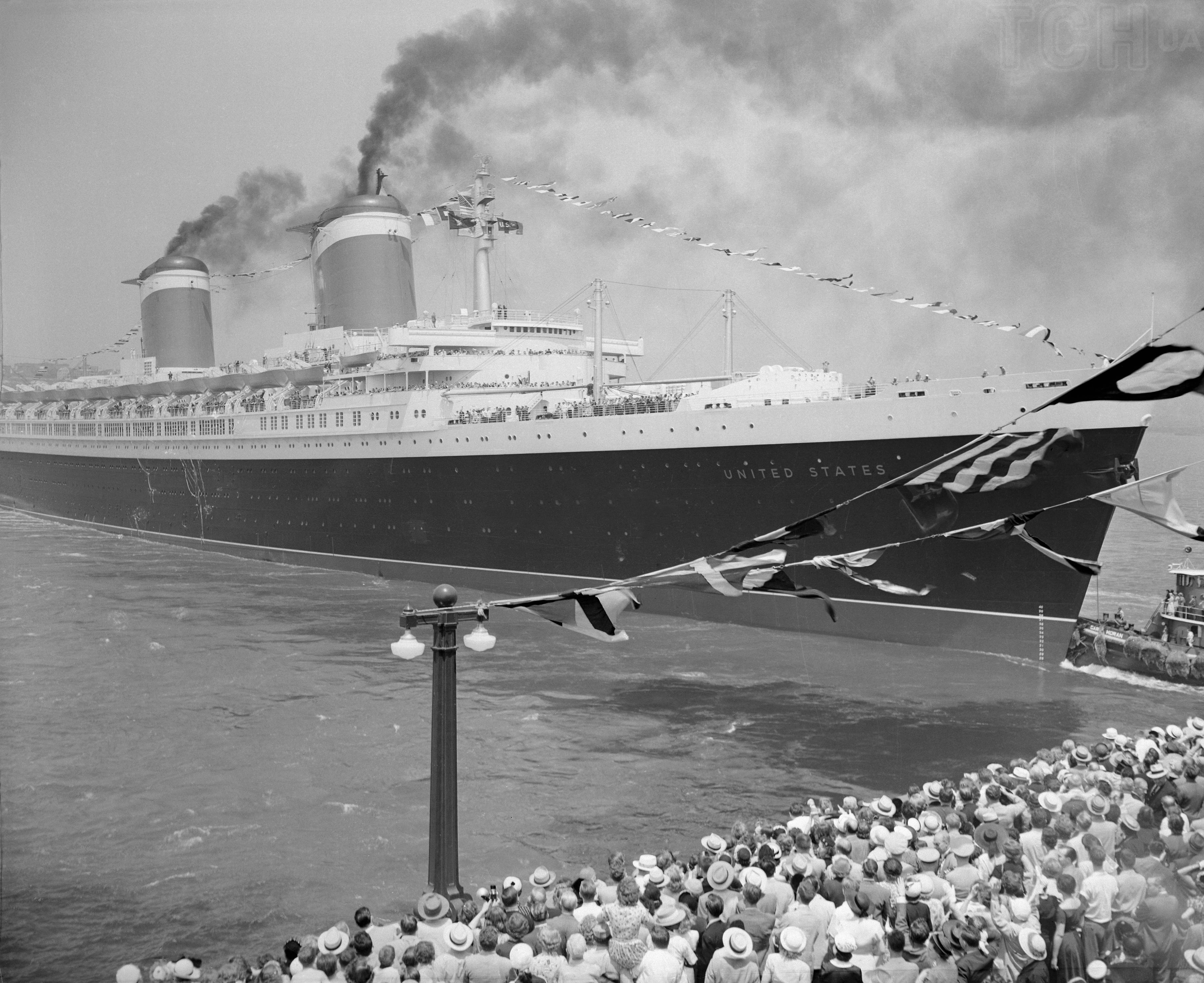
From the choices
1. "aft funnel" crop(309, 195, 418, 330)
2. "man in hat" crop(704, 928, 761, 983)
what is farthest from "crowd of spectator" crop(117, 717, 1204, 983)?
"aft funnel" crop(309, 195, 418, 330)

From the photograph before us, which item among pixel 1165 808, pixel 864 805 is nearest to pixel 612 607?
pixel 864 805

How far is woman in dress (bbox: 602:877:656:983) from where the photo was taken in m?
3.73

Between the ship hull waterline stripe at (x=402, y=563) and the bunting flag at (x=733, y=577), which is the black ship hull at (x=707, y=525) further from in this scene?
the bunting flag at (x=733, y=577)

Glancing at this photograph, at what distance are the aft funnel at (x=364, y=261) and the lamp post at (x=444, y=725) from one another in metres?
19.4

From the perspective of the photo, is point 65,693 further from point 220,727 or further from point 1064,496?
point 1064,496

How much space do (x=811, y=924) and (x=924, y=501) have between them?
18.5 feet

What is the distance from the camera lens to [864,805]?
5.80 meters

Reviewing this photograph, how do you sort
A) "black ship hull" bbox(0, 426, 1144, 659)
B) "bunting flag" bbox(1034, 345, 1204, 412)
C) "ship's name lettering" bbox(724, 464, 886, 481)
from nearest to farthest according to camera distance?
"bunting flag" bbox(1034, 345, 1204, 412) → "black ship hull" bbox(0, 426, 1144, 659) → "ship's name lettering" bbox(724, 464, 886, 481)

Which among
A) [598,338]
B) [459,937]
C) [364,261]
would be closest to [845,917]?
[459,937]

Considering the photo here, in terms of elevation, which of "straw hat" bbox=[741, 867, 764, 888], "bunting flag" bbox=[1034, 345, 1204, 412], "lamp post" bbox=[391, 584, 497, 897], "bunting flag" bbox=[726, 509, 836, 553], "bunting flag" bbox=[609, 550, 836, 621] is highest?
"bunting flag" bbox=[1034, 345, 1204, 412]

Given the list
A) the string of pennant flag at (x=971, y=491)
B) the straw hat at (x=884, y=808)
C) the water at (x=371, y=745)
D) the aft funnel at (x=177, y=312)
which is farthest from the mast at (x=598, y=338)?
the aft funnel at (x=177, y=312)

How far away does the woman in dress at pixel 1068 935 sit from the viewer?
4043 millimetres

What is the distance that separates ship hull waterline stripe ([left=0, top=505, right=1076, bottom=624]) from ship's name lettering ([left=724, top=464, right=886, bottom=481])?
168 cm

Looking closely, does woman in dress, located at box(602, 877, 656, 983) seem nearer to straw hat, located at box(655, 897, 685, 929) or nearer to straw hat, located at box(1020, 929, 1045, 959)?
straw hat, located at box(655, 897, 685, 929)
